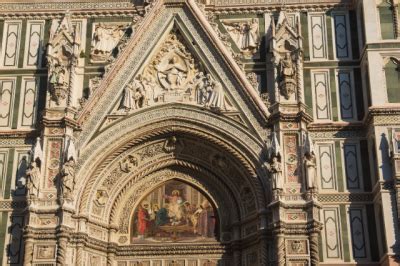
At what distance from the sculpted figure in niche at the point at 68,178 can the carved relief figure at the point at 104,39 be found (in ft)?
11.7

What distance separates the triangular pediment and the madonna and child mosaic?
228 centimetres

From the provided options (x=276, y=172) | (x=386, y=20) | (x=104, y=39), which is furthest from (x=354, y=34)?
(x=104, y=39)

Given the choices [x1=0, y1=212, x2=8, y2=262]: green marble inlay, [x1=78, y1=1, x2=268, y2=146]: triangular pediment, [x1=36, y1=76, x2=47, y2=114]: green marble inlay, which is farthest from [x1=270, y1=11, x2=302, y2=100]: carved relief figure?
[x1=0, y1=212, x2=8, y2=262]: green marble inlay

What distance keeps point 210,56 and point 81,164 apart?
462cm

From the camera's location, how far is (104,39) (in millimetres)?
21656

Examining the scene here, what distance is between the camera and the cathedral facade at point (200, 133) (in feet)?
61.7

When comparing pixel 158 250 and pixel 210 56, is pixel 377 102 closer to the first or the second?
pixel 210 56

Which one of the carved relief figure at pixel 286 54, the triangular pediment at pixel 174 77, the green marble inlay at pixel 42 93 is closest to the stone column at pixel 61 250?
the triangular pediment at pixel 174 77

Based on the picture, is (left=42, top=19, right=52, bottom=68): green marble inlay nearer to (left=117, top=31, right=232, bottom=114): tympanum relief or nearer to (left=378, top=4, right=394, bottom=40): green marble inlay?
(left=117, top=31, right=232, bottom=114): tympanum relief

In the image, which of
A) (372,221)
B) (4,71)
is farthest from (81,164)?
(372,221)

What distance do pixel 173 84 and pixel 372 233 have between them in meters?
6.56

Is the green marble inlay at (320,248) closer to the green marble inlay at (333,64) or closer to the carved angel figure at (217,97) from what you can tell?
the carved angel figure at (217,97)

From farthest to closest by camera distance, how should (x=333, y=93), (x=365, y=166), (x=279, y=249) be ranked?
(x=333, y=93), (x=365, y=166), (x=279, y=249)

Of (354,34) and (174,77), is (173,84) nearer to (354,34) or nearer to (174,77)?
(174,77)
